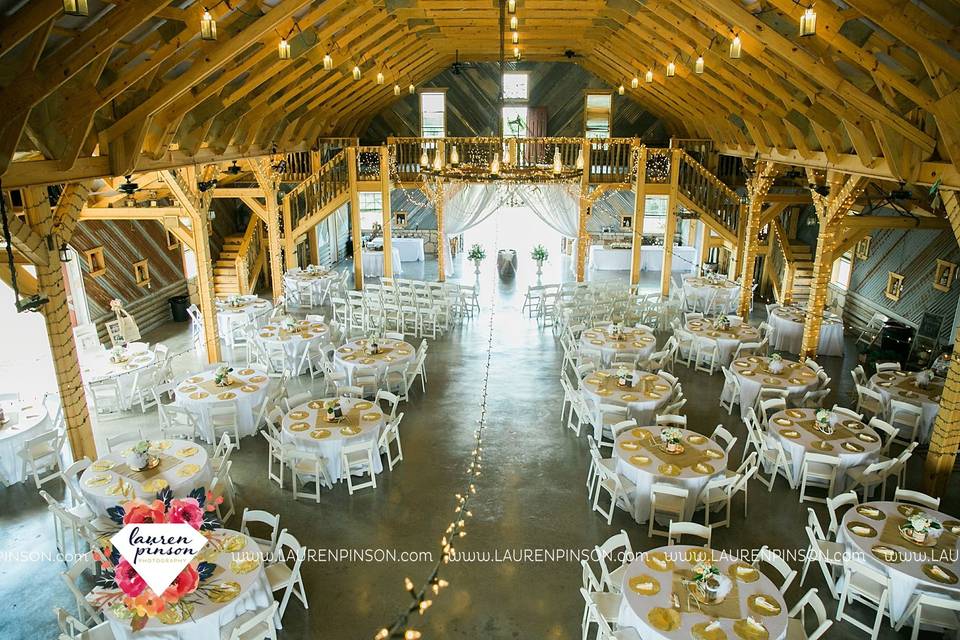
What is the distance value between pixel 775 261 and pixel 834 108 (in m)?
11.9

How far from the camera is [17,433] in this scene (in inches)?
345

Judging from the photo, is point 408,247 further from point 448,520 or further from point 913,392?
point 913,392

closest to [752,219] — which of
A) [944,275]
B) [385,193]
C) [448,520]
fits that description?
[944,275]

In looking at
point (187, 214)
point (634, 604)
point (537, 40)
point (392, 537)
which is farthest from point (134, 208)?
point (634, 604)

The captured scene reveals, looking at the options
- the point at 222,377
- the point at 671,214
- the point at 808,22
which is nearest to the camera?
the point at 808,22

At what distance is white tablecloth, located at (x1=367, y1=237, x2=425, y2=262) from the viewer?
23203mm

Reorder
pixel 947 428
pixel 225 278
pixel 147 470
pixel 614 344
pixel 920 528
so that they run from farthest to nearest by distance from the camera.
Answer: pixel 225 278 < pixel 614 344 < pixel 947 428 < pixel 147 470 < pixel 920 528

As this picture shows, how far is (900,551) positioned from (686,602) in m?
2.48

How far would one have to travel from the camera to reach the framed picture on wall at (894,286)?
47.2ft

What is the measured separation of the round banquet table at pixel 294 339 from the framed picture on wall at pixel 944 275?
13.1 m

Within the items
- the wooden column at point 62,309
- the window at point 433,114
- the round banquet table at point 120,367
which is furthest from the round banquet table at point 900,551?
the window at point 433,114

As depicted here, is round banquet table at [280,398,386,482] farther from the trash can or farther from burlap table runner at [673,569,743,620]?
the trash can

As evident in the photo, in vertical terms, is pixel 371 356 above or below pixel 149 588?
above

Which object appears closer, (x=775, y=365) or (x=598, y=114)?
(x=775, y=365)
